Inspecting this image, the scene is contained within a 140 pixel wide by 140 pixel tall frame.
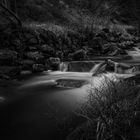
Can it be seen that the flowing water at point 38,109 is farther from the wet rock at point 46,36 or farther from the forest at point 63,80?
the wet rock at point 46,36

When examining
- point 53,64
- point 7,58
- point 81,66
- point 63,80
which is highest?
point 7,58

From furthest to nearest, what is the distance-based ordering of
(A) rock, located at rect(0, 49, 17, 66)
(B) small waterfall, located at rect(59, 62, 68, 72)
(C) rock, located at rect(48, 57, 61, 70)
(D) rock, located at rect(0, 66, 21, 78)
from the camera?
(C) rock, located at rect(48, 57, 61, 70) < (B) small waterfall, located at rect(59, 62, 68, 72) < (A) rock, located at rect(0, 49, 17, 66) < (D) rock, located at rect(0, 66, 21, 78)

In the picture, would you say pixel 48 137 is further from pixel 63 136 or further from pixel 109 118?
pixel 109 118

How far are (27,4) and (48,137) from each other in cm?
2341

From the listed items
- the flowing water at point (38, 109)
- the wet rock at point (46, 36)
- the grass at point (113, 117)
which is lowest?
the flowing water at point (38, 109)

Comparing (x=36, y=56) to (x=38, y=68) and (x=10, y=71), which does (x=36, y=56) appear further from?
(x=10, y=71)

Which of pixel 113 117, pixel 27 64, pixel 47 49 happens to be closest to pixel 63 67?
pixel 27 64

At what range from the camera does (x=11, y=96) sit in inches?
303

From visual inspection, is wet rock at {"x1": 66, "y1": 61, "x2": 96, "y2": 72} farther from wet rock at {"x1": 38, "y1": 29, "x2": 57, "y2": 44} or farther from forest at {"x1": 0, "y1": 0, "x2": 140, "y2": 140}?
wet rock at {"x1": 38, "y1": 29, "x2": 57, "y2": 44}

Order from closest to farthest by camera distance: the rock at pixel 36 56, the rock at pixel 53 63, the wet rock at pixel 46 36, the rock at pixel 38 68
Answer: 1. the rock at pixel 38 68
2. the rock at pixel 53 63
3. the rock at pixel 36 56
4. the wet rock at pixel 46 36

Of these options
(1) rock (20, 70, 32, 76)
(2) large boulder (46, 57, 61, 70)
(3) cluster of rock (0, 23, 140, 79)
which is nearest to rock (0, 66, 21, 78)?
(3) cluster of rock (0, 23, 140, 79)

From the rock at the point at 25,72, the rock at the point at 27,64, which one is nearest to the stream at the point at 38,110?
the rock at the point at 25,72

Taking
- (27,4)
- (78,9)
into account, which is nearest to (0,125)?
(27,4)

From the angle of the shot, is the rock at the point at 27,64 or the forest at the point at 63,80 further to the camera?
the rock at the point at 27,64
